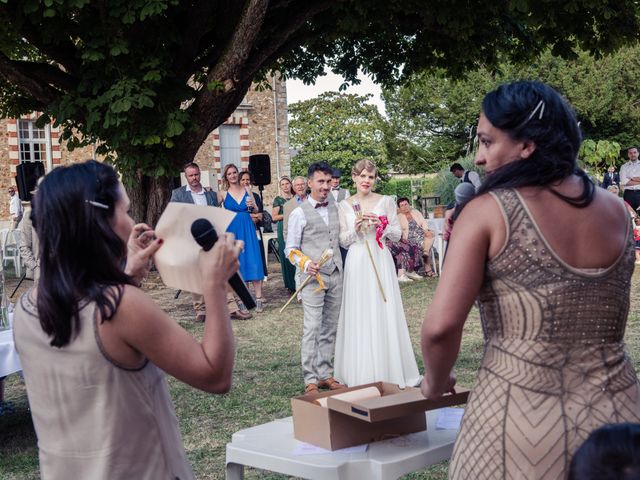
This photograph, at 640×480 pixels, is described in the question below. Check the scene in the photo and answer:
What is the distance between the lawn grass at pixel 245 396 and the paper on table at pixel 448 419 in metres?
1.62

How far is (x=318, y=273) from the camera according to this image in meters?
6.92

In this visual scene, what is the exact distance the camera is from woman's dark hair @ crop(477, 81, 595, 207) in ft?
7.14

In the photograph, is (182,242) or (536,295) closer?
(536,295)

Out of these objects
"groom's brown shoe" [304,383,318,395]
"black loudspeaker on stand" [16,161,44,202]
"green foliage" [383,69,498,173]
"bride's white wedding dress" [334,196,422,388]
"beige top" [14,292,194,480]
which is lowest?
"groom's brown shoe" [304,383,318,395]

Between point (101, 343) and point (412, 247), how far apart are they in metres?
13.8

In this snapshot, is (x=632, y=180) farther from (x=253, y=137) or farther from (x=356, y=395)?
(x=253, y=137)

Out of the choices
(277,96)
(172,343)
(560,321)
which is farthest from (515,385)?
(277,96)

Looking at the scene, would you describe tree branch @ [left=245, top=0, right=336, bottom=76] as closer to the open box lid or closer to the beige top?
the open box lid

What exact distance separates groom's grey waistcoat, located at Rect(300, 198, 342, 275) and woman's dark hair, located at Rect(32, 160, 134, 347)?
4965 millimetres

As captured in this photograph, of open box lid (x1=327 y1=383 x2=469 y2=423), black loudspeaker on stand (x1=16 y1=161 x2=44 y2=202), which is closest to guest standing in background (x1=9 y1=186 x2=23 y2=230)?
black loudspeaker on stand (x1=16 y1=161 x2=44 y2=202)

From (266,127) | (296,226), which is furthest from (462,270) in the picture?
(266,127)

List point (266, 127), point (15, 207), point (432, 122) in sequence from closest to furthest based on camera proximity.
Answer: point (15, 207), point (266, 127), point (432, 122)

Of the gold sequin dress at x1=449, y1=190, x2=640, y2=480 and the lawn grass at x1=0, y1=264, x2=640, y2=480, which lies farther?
the lawn grass at x1=0, y1=264, x2=640, y2=480

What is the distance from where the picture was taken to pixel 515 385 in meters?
2.17
